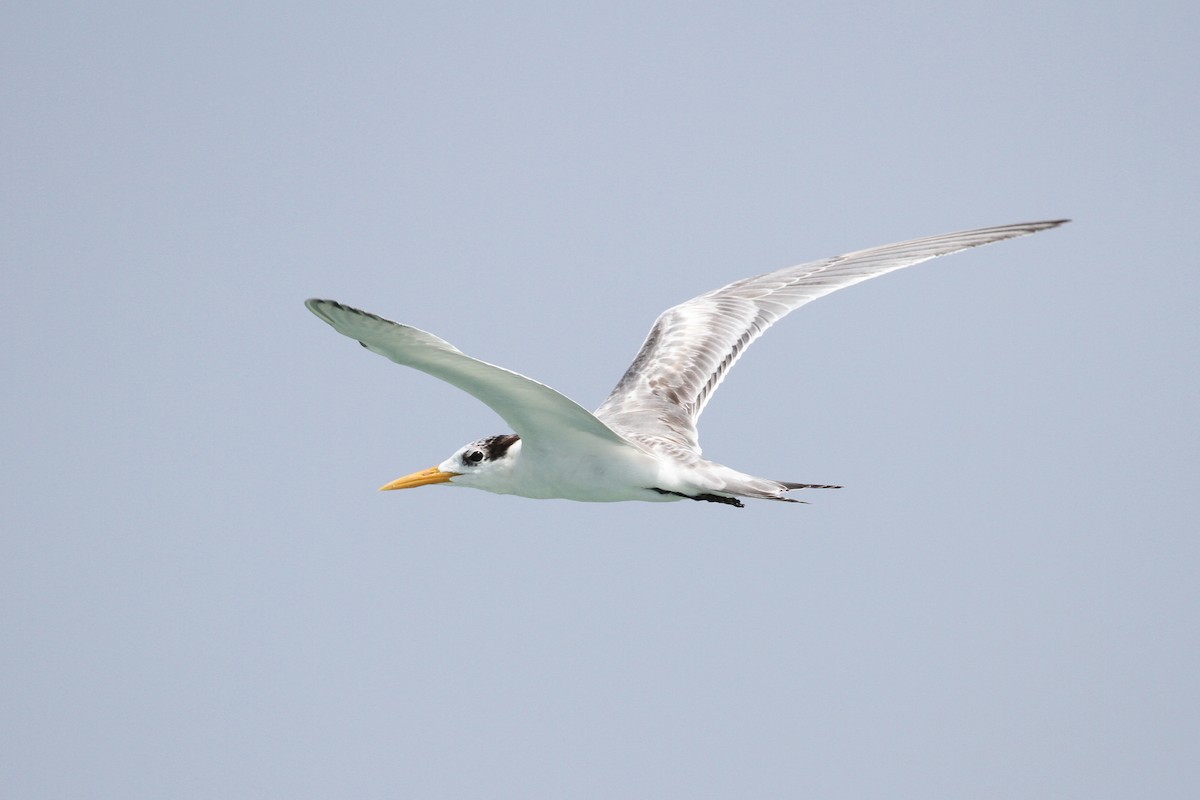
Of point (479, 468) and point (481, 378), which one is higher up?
point (481, 378)

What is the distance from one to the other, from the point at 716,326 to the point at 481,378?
579 centimetres

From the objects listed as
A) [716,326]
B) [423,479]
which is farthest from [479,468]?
[716,326]

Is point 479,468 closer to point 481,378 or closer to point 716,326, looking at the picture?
point 481,378

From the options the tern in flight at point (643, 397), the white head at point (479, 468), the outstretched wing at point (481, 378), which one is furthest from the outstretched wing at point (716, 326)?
the outstretched wing at point (481, 378)

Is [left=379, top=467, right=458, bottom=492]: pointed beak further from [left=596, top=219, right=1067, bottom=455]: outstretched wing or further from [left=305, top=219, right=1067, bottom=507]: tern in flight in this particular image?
[left=596, top=219, right=1067, bottom=455]: outstretched wing

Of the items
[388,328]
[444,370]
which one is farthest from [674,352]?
[388,328]

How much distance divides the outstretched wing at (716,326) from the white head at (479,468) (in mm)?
1385

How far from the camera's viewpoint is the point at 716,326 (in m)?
15.2

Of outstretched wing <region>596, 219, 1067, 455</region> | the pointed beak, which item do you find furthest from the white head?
outstretched wing <region>596, 219, 1067, 455</region>

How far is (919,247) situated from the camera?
14836mm

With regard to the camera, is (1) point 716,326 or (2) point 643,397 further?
(1) point 716,326

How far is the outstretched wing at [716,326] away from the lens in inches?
548

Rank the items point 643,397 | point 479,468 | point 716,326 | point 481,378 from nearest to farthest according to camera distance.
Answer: point 481,378 → point 479,468 → point 643,397 → point 716,326

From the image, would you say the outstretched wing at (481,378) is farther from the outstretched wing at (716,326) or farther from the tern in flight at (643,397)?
the outstretched wing at (716,326)
